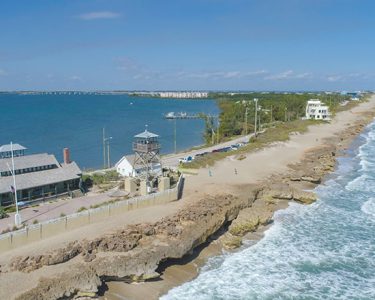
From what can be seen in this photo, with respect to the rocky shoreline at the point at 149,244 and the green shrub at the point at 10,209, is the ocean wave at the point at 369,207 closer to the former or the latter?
the rocky shoreline at the point at 149,244

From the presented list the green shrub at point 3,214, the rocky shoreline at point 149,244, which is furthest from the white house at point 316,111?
the green shrub at point 3,214

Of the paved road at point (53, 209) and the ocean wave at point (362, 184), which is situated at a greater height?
the paved road at point (53, 209)

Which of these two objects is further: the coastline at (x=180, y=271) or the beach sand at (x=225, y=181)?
the beach sand at (x=225, y=181)

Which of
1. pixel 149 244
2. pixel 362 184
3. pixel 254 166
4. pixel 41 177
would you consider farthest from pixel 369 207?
pixel 41 177

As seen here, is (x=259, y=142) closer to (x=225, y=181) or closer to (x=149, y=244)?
(x=225, y=181)

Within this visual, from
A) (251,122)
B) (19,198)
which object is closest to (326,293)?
(19,198)

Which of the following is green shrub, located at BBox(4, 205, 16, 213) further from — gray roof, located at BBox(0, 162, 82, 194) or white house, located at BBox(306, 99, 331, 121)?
white house, located at BBox(306, 99, 331, 121)

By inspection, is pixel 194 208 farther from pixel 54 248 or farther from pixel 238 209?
pixel 54 248
